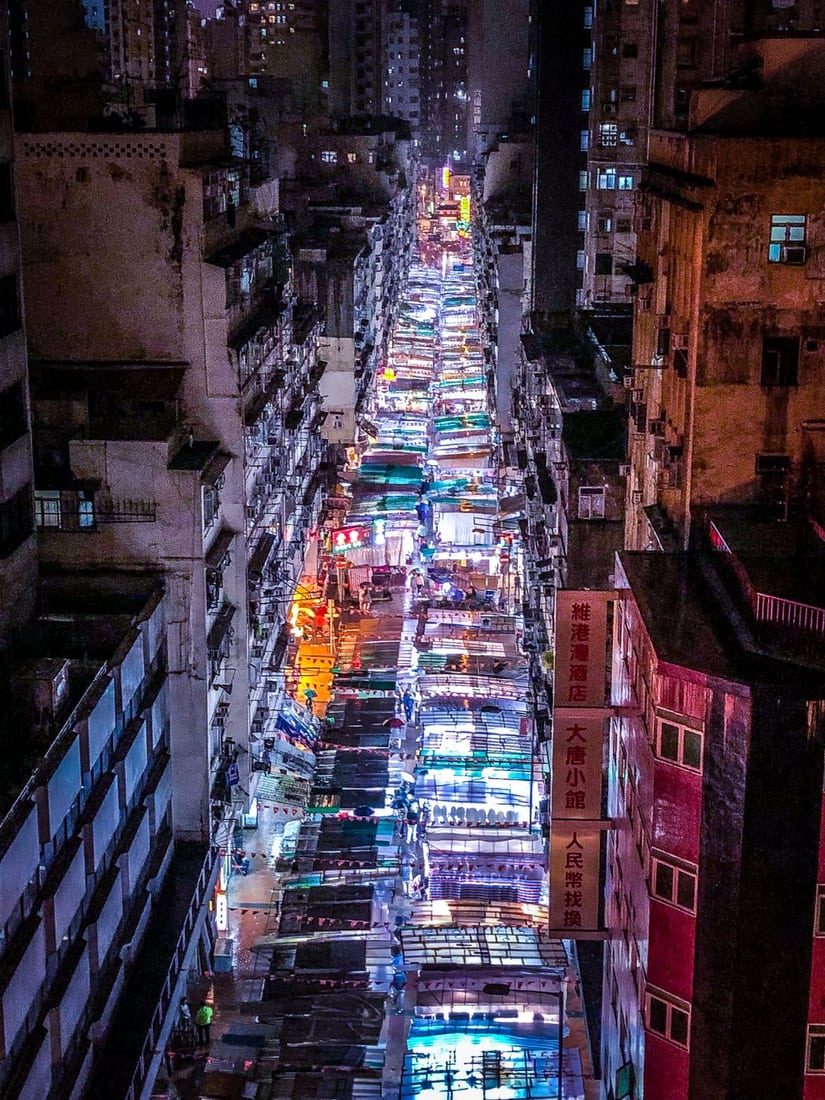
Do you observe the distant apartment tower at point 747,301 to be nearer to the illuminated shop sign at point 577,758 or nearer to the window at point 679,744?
the illuminated shop sign at point 577,758

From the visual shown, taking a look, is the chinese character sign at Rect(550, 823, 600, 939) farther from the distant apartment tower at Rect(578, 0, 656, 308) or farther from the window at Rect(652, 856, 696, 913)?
the distant apartment tower at Rect(578, 0, 656, 308)

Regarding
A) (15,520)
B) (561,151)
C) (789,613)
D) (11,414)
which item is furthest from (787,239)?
(561,151)

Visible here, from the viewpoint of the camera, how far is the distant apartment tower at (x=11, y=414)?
31016 millimetres

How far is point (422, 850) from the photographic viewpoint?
41562 millimetres

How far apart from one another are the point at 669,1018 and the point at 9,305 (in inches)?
817

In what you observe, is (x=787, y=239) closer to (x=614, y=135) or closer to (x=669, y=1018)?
(x=669, y=1018)

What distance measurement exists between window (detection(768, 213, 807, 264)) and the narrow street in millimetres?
15136

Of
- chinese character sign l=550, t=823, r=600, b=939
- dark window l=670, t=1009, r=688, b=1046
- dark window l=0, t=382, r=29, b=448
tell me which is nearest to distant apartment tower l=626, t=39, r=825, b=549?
chinese character sign l=550, t=823, r=600, b=939

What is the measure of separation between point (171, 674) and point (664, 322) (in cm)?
1557

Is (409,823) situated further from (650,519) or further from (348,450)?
(348,450)

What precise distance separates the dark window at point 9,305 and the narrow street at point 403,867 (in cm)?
1647

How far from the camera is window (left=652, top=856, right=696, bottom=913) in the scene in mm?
20844

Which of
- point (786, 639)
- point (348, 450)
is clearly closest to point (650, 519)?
point (786, 639)

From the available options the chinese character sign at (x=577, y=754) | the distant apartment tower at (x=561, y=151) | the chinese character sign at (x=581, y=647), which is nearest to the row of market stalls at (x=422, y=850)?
the chinese character sign at (x=577, y=754)
